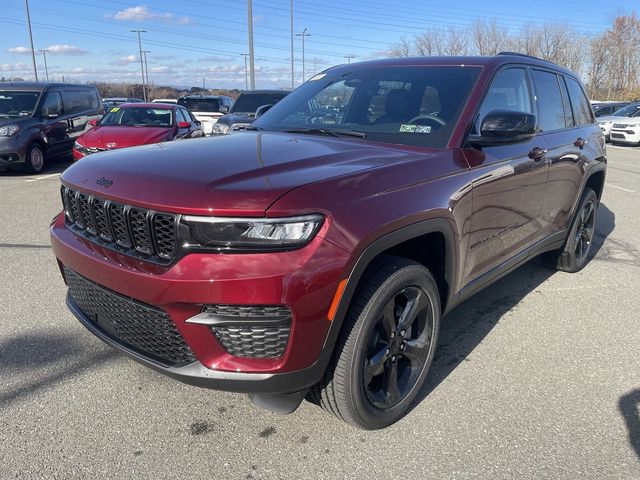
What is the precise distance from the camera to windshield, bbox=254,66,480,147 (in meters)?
3.09

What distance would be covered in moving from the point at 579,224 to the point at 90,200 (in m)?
4.30

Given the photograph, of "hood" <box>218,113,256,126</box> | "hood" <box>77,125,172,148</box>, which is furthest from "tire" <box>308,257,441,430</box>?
"hood" <box>218,113,256,126</box>

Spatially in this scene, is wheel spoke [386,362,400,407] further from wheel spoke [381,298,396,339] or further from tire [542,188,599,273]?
tire [542,188,599,273]

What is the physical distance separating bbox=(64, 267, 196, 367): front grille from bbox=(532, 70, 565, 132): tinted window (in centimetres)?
311

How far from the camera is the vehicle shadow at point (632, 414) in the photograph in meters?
2.57

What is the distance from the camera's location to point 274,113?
3.93m

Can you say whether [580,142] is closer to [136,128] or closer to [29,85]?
[136,128]

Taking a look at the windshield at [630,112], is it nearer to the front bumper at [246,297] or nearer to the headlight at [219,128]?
the headlight at [219,128]

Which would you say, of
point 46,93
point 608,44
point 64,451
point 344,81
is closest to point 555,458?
point 64,451

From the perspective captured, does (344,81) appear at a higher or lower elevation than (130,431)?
higher

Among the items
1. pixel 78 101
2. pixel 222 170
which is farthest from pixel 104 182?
pixel 78 101

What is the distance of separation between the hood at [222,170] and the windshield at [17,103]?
9.70 metres

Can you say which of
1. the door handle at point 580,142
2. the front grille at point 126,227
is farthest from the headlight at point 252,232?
the door handle at point 580,142

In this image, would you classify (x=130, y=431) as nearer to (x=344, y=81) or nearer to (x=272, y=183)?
(x=272, y=183)
